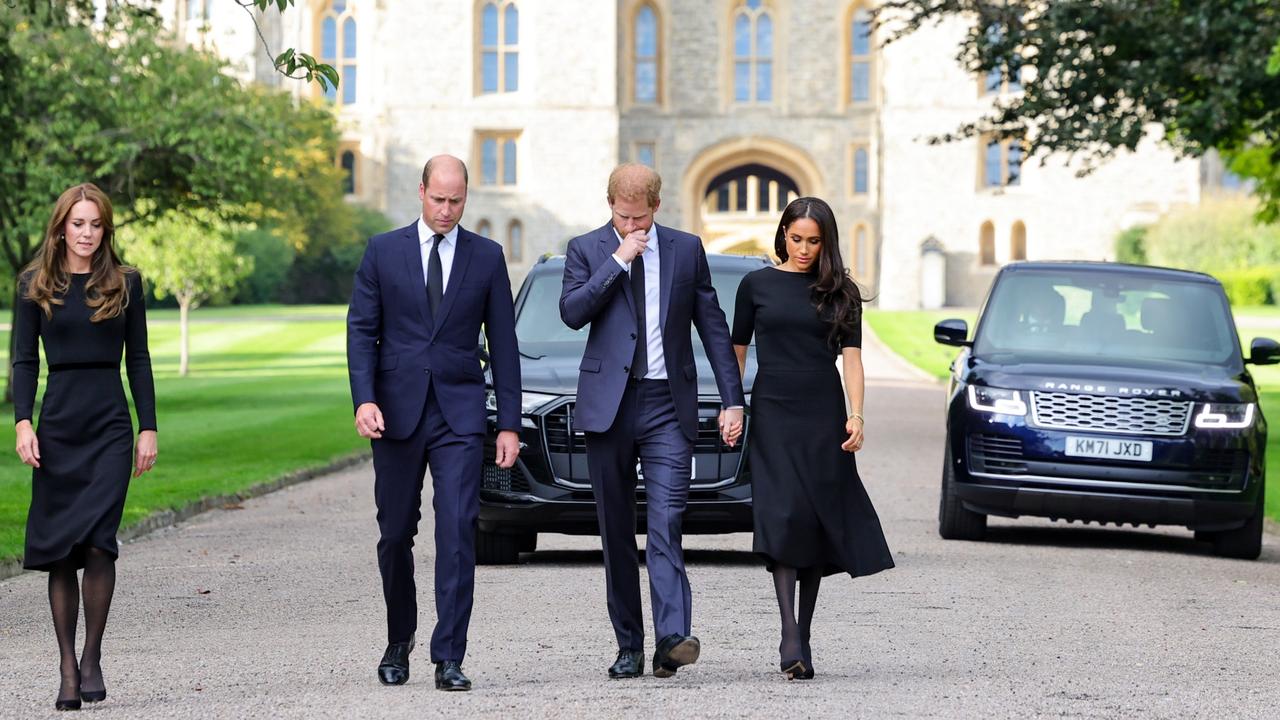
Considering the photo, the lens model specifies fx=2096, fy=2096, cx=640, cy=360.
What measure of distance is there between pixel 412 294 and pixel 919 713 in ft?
7.09

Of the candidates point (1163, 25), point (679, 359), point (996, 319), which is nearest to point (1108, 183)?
point (1163, 25)

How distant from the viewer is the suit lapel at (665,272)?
23.8 ft

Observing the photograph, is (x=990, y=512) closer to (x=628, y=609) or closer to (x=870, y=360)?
(x=628, y=609)

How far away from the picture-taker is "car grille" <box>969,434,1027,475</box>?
1218 centimetres

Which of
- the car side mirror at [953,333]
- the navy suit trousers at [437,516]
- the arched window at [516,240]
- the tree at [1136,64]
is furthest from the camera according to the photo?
the arched window at [516,240]

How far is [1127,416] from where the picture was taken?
478 inches

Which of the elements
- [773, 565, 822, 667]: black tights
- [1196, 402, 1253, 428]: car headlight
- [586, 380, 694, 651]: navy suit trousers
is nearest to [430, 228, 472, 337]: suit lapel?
[586, 380, 694, 651]: navy suit trousers

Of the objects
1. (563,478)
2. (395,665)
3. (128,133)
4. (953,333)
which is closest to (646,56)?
(128,133)

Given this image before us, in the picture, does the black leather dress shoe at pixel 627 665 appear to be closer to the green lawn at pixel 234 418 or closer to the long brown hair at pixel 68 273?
the long brown hair at pixel 68 273

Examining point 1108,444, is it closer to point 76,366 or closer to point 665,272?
point 665,272

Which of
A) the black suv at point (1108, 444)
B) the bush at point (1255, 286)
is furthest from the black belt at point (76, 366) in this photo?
the bush at point (1255, 286)

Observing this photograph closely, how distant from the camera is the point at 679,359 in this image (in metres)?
7.27

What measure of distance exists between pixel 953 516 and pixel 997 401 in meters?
0.76

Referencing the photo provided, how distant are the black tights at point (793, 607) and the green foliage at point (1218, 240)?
55.8m
